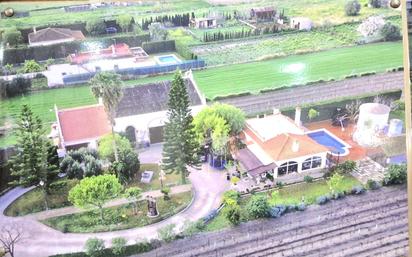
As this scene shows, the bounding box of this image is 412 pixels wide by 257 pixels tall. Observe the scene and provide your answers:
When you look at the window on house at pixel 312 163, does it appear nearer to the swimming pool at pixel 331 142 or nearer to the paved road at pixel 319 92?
A: the swimming pool at pixel 331 142

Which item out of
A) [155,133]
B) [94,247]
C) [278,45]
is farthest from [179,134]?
[278,45]

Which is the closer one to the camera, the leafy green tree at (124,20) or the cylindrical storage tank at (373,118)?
the leafy green tree at (124,20)

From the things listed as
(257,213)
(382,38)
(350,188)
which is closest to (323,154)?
(350,188)

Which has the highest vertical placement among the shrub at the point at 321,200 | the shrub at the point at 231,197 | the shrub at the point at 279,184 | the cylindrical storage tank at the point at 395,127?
the cylindrical storage tank at the point at 395,127

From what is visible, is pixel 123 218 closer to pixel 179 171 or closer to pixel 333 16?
pixel 179 171

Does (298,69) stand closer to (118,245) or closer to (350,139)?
(350,139)

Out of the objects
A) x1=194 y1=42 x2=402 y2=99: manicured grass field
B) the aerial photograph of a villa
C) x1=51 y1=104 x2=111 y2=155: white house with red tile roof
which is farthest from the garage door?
x1=194 y1=42 x2=402 y2=99: manicured grass field

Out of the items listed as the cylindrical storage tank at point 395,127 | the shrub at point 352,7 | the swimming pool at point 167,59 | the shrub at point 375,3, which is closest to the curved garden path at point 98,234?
the swimming pool at point 167,59
